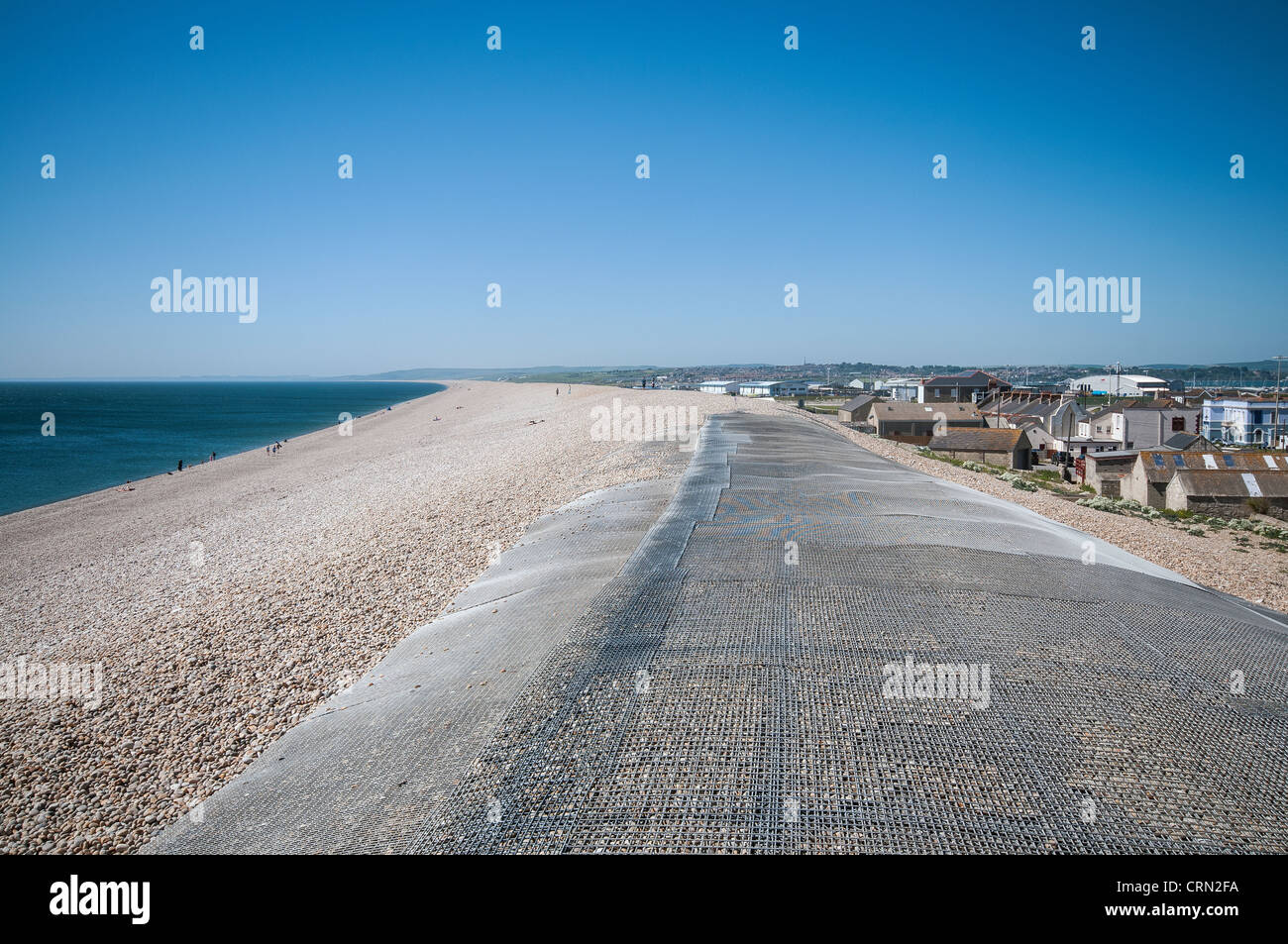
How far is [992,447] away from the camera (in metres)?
32.2

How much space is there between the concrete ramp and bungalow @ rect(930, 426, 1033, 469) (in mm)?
25267

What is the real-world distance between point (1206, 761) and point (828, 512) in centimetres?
667

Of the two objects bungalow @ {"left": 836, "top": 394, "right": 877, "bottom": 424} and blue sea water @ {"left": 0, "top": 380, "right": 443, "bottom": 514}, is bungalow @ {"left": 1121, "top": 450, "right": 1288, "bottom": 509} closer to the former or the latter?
bungalow @ {"left": 836, "top": 394, "right": 877, "bottom": 424}

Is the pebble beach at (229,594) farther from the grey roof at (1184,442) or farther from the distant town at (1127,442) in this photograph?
the grey roof at (1184,442)

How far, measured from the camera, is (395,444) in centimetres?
4550

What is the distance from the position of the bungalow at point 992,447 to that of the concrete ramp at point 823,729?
82.9 ft

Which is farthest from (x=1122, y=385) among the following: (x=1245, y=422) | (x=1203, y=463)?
(x=1203, y=463)

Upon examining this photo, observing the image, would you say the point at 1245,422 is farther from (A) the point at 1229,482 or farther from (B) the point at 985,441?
Answer: (A) the point at 1229,482

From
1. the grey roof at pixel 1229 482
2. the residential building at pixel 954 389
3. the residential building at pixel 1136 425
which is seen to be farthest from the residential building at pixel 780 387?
the grey roof at pixel 1229 482

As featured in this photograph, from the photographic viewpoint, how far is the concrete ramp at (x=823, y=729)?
380 centimetres

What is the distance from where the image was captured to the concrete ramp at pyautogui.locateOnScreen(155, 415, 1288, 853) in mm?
3797

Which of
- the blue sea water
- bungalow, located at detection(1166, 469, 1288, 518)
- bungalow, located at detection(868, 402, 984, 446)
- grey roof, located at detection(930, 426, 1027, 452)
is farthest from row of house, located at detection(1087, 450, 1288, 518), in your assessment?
the blue sea water
